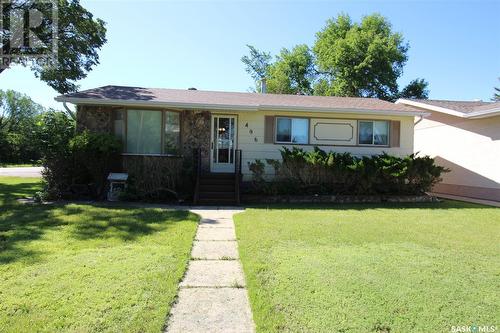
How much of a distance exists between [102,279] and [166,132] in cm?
852

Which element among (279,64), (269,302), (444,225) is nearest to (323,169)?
(444,225)

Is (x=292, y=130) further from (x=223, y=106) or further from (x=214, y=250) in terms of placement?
(x=214, y=250)

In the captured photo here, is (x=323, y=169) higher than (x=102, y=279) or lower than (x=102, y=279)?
higher

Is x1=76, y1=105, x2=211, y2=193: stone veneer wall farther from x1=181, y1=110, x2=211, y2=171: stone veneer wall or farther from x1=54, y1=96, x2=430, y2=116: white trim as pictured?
x1=54, y1=96, x2=430, y2=116: white trim

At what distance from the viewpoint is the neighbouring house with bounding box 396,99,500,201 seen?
13.2 meters

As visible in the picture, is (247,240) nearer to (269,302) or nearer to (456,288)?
(269,302)

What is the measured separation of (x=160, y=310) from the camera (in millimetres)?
3537

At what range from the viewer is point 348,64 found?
34.1 m

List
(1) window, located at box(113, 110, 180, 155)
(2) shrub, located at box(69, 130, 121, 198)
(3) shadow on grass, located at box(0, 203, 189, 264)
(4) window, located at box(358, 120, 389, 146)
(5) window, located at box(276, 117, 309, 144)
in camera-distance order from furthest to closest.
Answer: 1. (4) window, located at box(358, 120, 389, 146)
2. (5) window, located at box(276, 117, 309, 144)
3. (1) window, located at box(113, 110, 180, 155)
4. (2) shrub, located at box(69, 130, 121, 198)
5. (3) shadow on grass, located at box(0, 203, 189, 264)

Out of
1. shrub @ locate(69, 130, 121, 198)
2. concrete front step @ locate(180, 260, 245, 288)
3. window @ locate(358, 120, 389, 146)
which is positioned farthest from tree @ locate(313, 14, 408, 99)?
concrete front step @ locate(180, 260, 245, 288)

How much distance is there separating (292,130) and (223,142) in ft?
8.32

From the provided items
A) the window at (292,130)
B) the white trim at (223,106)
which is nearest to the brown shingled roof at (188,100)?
the white trim at (223,106)

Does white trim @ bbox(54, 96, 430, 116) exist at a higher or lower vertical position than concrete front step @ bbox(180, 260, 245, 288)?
higher

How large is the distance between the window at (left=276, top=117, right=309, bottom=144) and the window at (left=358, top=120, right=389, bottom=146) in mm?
2086
